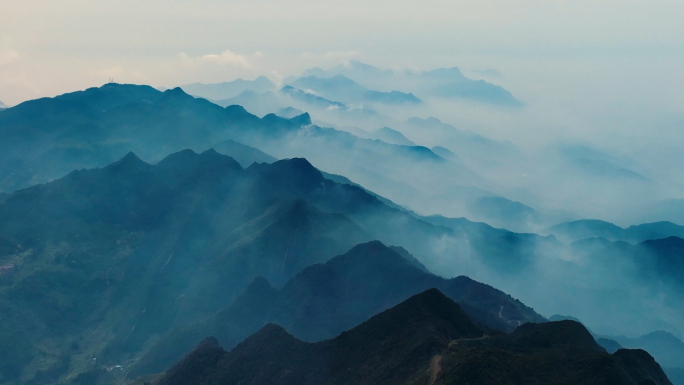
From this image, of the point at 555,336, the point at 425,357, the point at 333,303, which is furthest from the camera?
the point at 333,303

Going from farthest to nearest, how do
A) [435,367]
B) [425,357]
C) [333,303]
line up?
[333,303] < [425,357] < [435,367]

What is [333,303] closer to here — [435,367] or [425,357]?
Result: [425,357]

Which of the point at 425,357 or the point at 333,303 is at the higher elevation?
the point at 425,357

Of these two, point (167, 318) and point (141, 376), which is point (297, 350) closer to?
point (141, 376)

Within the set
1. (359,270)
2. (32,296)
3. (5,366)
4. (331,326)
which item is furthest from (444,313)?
(32,296)

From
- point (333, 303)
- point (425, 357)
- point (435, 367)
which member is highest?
point (435, 367)

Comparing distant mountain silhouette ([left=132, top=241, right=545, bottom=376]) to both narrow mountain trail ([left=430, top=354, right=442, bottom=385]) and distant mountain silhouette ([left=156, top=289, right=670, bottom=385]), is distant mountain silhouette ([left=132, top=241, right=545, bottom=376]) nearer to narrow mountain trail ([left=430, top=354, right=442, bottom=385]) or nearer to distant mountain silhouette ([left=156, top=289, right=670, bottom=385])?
distant mountain silhouette ([left=156, top=289, right=670, bottom=385])

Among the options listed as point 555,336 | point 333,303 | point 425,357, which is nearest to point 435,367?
point 425,357
